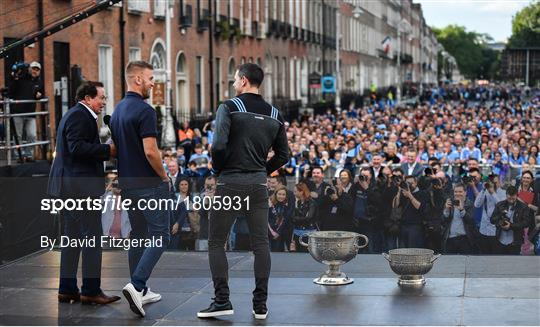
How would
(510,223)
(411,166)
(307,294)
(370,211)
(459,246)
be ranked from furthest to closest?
1. (411,166)
2. (370,211)
3. (459,246)
4. (510,223)
5. (307,294)

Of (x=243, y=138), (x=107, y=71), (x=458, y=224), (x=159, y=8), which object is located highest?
(x=159, y=8)

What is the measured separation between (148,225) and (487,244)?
5.49 meters

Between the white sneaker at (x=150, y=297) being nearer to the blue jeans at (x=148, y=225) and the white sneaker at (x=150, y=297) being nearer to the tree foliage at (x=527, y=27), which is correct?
the blue jeans at (x=148, y=225)

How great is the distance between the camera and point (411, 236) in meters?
12.7

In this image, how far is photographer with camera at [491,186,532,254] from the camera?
12.1 meters

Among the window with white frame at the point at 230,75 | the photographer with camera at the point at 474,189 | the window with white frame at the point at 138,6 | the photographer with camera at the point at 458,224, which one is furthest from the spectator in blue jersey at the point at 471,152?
the window with white frame at the point at 230,75

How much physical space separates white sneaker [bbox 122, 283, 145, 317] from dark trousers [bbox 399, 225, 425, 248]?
546 centimetres

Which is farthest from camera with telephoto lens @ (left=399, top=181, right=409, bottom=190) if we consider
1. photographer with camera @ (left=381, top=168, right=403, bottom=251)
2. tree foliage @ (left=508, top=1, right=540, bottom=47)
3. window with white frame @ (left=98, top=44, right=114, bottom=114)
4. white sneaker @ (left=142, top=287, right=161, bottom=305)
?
tree foliage @ (left=508, top=1, right=540, bottom=47)

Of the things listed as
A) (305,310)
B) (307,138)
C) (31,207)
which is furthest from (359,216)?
(307,138)

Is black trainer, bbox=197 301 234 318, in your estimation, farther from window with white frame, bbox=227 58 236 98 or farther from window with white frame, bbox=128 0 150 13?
A: window with white frame, bbox=227 58 236 98

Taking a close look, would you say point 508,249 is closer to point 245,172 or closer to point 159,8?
point 245,172

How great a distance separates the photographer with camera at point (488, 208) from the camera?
1217cm

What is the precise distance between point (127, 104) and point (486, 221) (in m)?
5.89

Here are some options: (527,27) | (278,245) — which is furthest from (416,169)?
(527,27)
